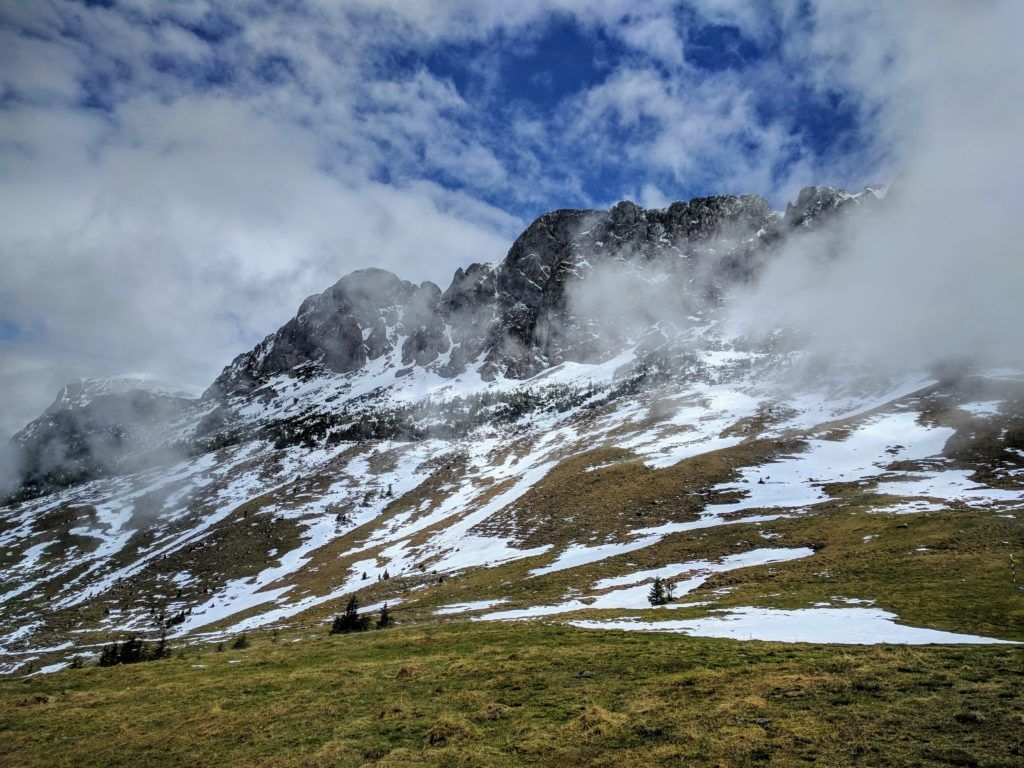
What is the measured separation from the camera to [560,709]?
18141mm

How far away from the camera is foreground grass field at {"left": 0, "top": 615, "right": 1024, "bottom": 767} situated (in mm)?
13496

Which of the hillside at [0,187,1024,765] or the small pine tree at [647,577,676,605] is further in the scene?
the small pine tree at [647,577,676,605]

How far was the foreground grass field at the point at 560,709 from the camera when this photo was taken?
1350cm

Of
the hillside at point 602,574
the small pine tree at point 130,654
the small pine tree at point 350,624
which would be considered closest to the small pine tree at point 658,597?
the hillside at point 602,574

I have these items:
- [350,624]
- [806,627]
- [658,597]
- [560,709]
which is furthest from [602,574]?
[560,709]

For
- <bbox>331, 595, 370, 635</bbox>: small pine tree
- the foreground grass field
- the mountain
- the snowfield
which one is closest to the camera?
the foreground grass field

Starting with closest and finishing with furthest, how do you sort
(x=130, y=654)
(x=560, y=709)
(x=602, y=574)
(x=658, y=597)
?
(x=560, y=709)
(x=130, y=654)
(x=658, y=597)
(x=602, y=574)

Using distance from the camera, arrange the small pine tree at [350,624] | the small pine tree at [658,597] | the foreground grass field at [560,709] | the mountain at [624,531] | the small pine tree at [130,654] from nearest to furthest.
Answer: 1. the foreground grass field at [560,709]
2. the small pine tree at [130,654]
3. the mountain at [624,531]
4. the small pine tree at [658,597]
5. the small pine tree at [350,624]

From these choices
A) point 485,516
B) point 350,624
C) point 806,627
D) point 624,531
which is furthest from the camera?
point 485,516

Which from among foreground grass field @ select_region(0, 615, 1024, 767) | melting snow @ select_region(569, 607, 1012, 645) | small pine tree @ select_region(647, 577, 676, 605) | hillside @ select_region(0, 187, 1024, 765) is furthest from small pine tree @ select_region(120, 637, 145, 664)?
small pine tree @ select_region(647, 577, 676, 605)

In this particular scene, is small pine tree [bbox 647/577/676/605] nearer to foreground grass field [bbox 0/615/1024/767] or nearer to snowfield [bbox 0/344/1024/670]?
snowfield [bbox 0/344/1024/670]

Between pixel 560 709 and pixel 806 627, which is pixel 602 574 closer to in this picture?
pixel 806 627

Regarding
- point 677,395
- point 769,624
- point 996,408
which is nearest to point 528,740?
point 769,624

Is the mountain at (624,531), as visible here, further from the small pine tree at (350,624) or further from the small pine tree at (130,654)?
the small pine tree at (130,654)
